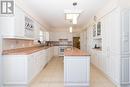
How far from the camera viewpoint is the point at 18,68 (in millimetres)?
3639

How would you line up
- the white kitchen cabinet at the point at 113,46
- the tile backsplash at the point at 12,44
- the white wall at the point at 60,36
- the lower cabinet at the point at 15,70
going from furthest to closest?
the white wall at the point at 60,36, the tile backsplash at the point at 12,44, the white kitchen cabinet at the point at 113,46, the lower cabinet at the point at 15,70

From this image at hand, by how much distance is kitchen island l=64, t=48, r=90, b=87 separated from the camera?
12.2ft

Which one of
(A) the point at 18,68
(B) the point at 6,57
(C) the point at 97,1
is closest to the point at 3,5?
(B) the point at 6,57

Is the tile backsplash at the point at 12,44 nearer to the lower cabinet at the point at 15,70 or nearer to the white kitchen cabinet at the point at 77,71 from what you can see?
the lower cabinet at the point at 15,70

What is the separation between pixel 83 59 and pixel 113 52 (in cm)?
98

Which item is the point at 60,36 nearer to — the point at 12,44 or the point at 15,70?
the point at 12,44

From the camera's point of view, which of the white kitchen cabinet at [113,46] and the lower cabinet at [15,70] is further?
the white kitchen cabinet at [113,46]

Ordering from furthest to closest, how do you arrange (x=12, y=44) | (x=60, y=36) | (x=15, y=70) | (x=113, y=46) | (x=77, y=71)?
(x=60, y=36)
(x=12, y=44)
(x=113, y=46)
(x=77, y=71)
(x=15, y=70)

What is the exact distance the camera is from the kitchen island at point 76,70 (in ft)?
12.2

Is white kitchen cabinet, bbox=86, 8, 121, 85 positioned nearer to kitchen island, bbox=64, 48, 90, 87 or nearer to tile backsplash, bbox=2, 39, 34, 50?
kitchen island, bbox=64, 48, 90, 87

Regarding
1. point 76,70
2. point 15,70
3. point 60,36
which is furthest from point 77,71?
point 60,36

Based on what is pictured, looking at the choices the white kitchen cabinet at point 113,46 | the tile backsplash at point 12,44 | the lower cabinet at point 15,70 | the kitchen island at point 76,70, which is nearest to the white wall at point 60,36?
the tile backsplash at point 12,44

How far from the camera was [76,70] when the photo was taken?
3.75m

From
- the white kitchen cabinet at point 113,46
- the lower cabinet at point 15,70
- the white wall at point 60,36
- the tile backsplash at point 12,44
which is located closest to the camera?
the lower cabinet at point 15,70
